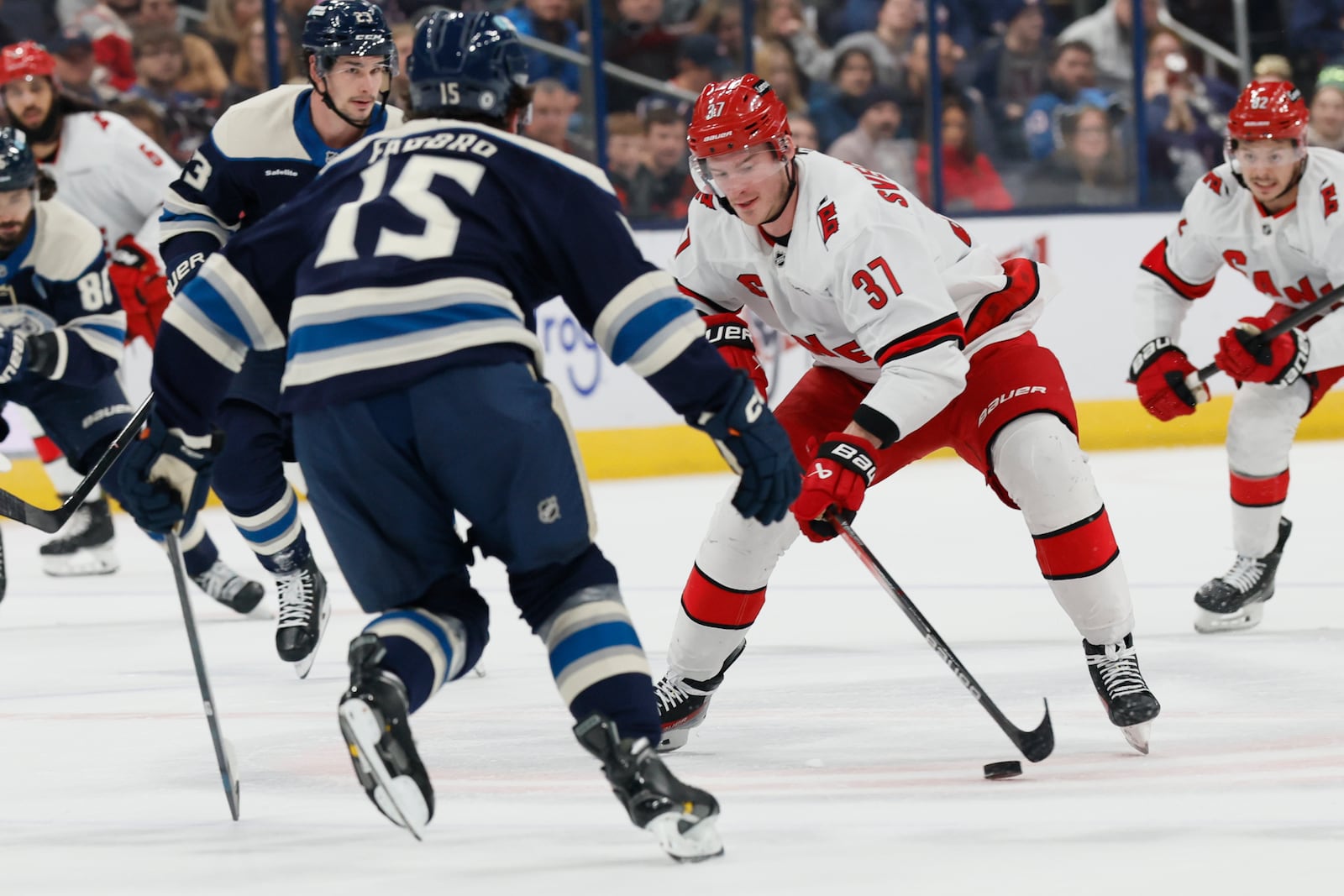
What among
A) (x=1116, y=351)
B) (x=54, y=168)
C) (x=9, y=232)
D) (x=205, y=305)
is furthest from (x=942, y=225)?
(x=1116, y=351)

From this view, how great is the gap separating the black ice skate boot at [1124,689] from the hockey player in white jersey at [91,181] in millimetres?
3110

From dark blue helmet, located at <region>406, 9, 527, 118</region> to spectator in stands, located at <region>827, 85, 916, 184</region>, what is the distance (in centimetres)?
551

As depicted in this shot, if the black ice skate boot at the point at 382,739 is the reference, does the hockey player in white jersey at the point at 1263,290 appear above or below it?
below

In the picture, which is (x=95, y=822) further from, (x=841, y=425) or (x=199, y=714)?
(x=841, y=425)

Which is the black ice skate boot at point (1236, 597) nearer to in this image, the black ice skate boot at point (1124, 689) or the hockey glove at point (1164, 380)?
the hockey glove at point (1164, 380)

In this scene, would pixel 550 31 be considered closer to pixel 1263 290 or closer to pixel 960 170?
pixel 960 170

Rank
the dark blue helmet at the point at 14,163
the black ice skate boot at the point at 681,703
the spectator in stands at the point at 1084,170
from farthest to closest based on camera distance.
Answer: the spectator in stands at the point at 1084,170 < the dark blue helmet at the point at 14,163 < the black ice skate boot at the point at 681,703

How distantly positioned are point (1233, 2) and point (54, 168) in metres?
5.09

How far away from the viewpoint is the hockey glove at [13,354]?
4.46 meters

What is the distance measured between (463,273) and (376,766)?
56cm

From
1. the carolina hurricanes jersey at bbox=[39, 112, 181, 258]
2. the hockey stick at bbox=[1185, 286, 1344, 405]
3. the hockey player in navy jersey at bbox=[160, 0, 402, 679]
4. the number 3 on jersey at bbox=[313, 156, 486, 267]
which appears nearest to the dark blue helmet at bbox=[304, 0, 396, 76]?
the hockey player in navy jersey at bbox=[160, 0, 402, 679]

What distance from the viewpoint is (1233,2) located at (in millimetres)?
8312

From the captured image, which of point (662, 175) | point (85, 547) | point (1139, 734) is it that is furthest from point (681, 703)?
point (662, 175)

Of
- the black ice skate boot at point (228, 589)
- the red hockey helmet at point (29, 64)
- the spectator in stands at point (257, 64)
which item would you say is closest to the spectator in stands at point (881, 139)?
the spectator in stands at point (257, 64)
